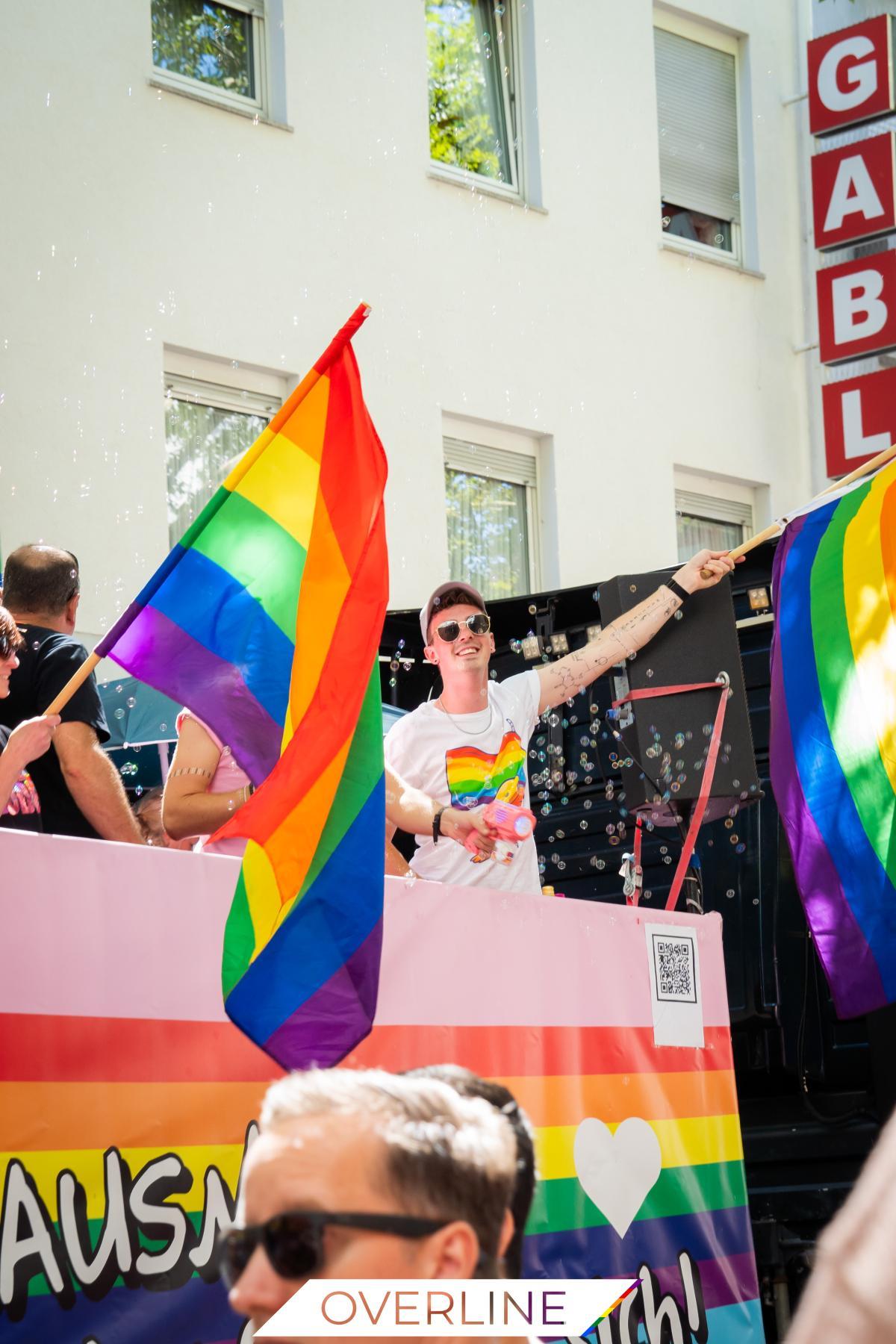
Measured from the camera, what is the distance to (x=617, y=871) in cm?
654

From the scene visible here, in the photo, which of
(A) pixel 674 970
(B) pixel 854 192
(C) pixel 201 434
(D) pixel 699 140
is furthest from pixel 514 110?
(A) pixel 674 970

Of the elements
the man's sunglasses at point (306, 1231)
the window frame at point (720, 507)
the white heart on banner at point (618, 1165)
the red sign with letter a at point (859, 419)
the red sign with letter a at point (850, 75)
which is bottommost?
the white heart on banner at point (618, 1165)

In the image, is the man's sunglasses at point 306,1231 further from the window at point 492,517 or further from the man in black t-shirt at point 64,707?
the window at point 492,517

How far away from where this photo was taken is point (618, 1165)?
4.59 meters

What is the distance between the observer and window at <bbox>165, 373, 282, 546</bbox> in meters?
9.63

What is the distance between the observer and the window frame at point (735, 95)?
12.6 m

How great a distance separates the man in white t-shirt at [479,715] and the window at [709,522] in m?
6.70

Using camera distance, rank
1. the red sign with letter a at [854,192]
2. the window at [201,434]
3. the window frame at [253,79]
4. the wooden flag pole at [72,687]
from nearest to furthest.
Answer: the wooden flag pole at [72,687] < the window at [201,434] < the window frame at [253,79] < the red sign with letter a at [854,192]

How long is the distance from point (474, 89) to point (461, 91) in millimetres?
145

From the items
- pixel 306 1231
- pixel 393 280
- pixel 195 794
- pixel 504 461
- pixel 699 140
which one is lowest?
pixel 306 1231

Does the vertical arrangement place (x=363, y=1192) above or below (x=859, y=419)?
below

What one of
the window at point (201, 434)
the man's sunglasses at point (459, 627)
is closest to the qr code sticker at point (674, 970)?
the man's sunglasses at point (459, 627)

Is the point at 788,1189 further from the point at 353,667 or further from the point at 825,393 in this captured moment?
the point at 825,393

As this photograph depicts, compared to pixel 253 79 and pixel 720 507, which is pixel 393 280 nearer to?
pixel 253 79
